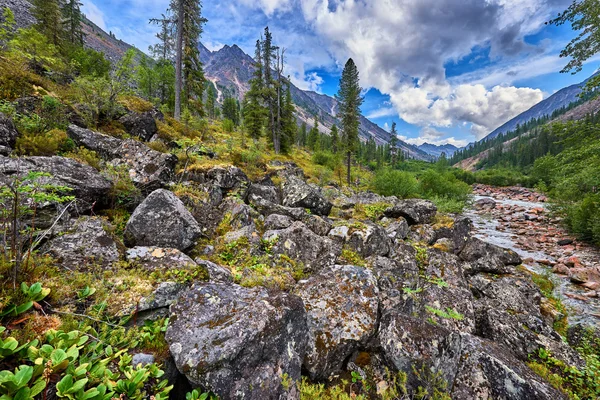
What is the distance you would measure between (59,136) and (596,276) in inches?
740

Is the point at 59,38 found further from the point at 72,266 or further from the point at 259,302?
the point at 259,302

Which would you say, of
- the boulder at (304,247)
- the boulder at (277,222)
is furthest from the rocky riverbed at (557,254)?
the boulder at (277,222)

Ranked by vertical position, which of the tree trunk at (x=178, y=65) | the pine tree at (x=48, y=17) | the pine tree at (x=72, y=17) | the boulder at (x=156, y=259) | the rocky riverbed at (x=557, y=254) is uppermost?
the pine tree at (x=72, y=17)

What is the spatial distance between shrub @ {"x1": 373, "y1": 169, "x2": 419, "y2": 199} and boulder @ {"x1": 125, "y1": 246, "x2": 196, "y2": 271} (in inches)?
909

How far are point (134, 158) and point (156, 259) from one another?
4697mm

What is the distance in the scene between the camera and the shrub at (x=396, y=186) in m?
23.9

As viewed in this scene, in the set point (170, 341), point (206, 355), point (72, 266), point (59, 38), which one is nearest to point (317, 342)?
point (206, 355)

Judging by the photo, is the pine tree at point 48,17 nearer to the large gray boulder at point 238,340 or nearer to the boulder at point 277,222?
the boulder at point 277,222

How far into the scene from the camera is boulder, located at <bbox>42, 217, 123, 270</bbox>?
3533 mm

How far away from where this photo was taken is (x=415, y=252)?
23.0 ft

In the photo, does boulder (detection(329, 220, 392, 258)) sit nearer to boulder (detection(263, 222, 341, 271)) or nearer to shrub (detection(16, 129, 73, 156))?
boulder (detection(263, 222, 341, 271))

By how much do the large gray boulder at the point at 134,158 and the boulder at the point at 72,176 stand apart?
1142 millimetres

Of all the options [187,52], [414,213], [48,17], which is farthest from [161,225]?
[48,17]

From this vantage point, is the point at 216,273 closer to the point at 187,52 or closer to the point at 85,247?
the point at 85,247
